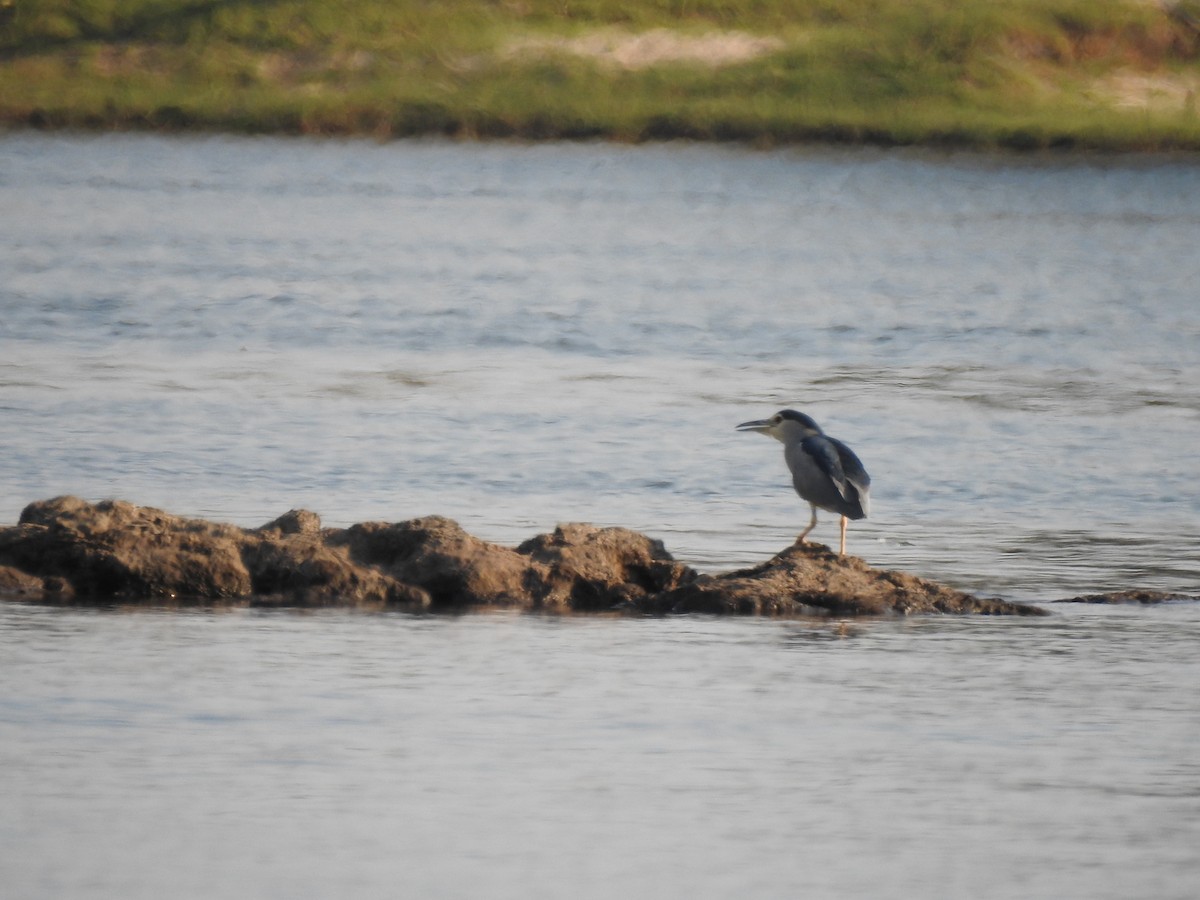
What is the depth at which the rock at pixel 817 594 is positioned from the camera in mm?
11312

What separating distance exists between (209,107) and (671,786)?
75.1 m

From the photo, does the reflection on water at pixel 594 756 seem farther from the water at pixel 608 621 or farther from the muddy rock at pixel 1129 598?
the muddy rock at pixel 1129 598

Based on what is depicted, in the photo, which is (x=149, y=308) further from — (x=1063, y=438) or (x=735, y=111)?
(x=735, y=111)

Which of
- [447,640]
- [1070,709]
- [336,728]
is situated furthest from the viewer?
[447,640]

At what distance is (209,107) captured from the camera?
3201 inches

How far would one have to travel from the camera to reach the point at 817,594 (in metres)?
11.4

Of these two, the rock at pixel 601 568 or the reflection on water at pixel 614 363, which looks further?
the reflection on water at pixel 614 363

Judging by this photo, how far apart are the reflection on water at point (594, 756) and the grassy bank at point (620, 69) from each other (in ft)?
232

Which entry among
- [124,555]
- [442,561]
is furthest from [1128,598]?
[124,555]

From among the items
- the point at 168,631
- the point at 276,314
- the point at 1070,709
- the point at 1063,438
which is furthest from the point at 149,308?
the point at 1070,709

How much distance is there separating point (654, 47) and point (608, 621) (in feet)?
266

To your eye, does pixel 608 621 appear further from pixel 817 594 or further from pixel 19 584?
pixel 19 584

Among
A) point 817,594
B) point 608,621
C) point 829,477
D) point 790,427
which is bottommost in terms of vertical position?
point 608,621

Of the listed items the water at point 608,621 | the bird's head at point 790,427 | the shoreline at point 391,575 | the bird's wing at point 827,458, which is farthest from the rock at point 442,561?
the bird's head at point 790,427
